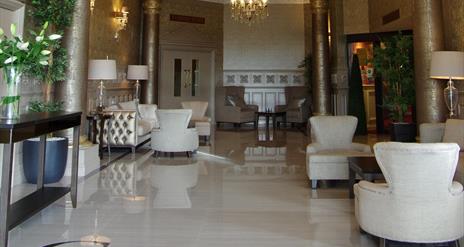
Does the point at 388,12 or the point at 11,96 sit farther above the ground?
the point at 388,12

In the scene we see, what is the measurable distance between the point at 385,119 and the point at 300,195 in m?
7.48

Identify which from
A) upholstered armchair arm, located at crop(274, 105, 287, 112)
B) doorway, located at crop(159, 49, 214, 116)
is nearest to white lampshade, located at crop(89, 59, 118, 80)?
doorway, located at crop(159, 49, 214, 116)

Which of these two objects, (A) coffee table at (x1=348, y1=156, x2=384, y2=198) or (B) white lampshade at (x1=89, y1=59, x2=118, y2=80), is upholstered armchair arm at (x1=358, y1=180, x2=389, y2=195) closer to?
(A) coffee table at (x1=348, y1=156, x2=384, y2=198)

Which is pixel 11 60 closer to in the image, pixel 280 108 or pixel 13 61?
pixel 13 61

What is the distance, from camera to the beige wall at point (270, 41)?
14359 mm

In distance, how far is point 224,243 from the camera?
3074mm

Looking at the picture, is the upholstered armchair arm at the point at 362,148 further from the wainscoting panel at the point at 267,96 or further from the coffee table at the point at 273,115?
the wainscoting panel at the point at 267,96

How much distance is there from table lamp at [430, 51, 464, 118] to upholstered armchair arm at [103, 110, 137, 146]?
5.48 m

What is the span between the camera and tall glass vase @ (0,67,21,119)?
10.1ft

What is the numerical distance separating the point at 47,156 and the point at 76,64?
143 cm

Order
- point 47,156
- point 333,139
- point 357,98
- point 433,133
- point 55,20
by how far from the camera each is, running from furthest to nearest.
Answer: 1. point 357,98
2. point 433,133
3. point 333,139
4. point 55,20
5. point 47,156

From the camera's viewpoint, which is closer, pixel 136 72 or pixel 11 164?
pixel 11 164

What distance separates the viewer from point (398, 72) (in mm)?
8289

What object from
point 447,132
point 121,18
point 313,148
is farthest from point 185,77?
point 447,132
